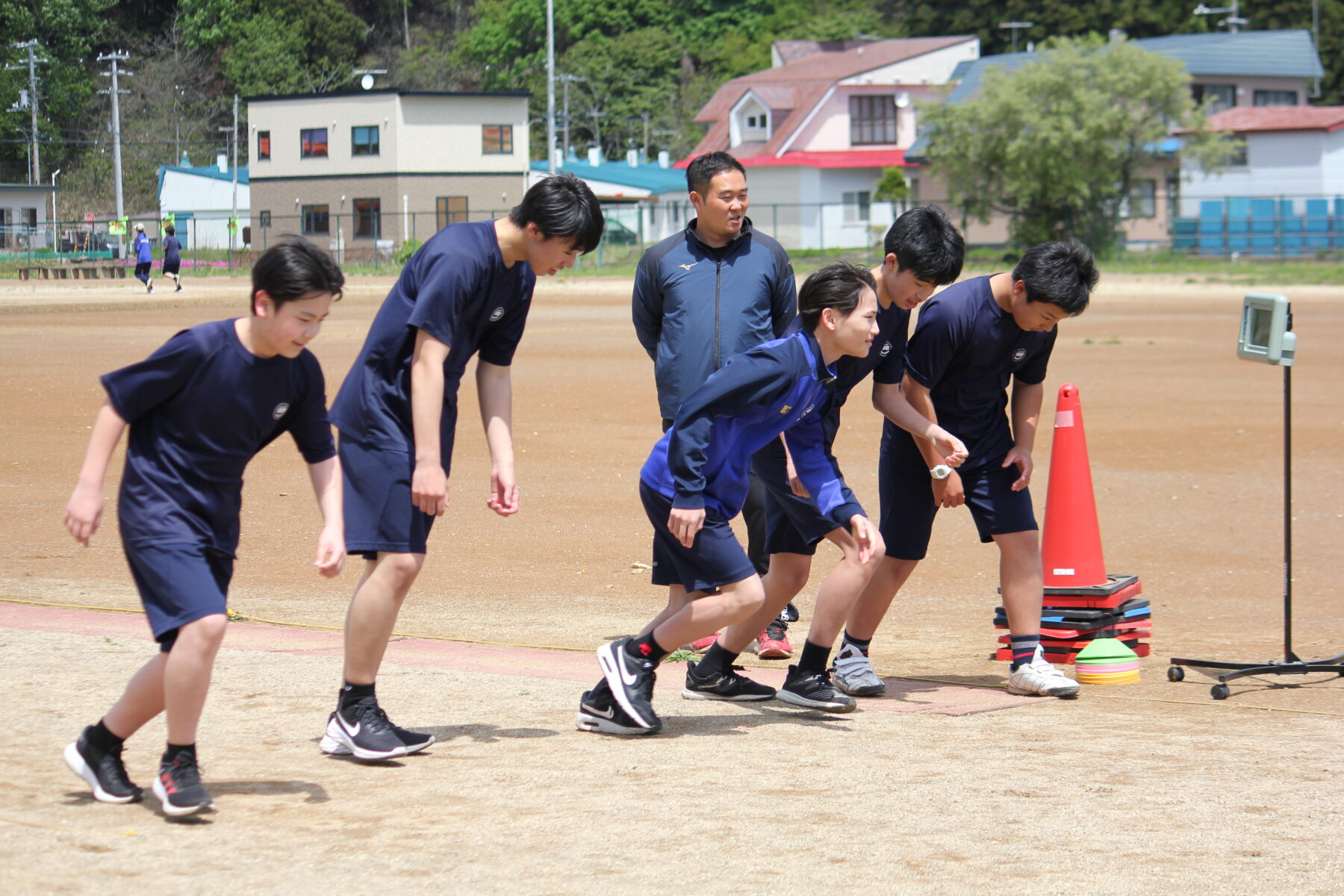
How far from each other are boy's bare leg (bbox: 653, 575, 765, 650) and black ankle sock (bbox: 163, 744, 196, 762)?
169 cm

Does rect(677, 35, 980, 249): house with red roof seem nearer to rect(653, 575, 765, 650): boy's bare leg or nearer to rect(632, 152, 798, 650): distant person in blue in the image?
rect(632, 152, 798, 650): distant person in blue

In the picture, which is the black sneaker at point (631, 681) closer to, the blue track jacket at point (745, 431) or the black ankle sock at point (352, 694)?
the blue track jacket at point (745, 431)

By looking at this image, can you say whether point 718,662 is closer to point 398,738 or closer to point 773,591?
point 773,591

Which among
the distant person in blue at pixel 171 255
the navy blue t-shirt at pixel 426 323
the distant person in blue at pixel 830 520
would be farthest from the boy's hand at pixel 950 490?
the distant person in blue at pixel 171 255

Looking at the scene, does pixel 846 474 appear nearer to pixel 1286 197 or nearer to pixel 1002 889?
pixel 1002 889

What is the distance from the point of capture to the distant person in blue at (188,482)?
3.99 metres

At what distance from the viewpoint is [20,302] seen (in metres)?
33.5

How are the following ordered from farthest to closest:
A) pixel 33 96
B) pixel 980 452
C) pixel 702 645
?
1. pixel 33 96
2. pixel 702 645
3. pixel 980 452

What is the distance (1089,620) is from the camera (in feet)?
21.9

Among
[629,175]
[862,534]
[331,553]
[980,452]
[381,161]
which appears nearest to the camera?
[331,553]

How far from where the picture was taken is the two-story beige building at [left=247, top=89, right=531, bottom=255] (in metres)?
61.2

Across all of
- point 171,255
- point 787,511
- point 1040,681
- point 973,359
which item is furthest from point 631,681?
point 171,255

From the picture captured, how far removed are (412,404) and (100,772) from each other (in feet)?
4.53

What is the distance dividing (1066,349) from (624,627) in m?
17.3
